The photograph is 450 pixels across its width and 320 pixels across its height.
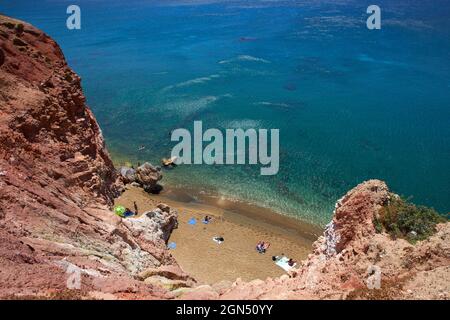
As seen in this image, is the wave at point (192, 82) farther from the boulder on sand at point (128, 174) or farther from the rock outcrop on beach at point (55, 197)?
the rock outcrop on beach at point (55, 197)

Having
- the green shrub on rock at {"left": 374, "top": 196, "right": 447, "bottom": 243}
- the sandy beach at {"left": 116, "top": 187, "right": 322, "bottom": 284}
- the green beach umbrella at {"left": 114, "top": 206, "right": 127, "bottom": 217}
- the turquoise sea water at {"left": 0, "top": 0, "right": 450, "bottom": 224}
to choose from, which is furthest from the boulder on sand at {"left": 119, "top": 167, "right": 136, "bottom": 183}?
the green shrub on rock at {"left": 374, "top": 196, "right": 447, "bottom": 243}

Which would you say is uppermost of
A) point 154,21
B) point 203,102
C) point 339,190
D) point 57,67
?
point 154,21

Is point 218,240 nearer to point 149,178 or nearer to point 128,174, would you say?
point 149,178

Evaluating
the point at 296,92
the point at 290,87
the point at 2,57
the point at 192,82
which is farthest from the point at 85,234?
the point at 192,82

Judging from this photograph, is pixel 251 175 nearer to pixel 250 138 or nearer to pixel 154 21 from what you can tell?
pixel 250 138

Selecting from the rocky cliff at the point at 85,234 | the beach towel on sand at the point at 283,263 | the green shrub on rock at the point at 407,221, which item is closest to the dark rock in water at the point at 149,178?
the rocky cliff at the point at 85,234
